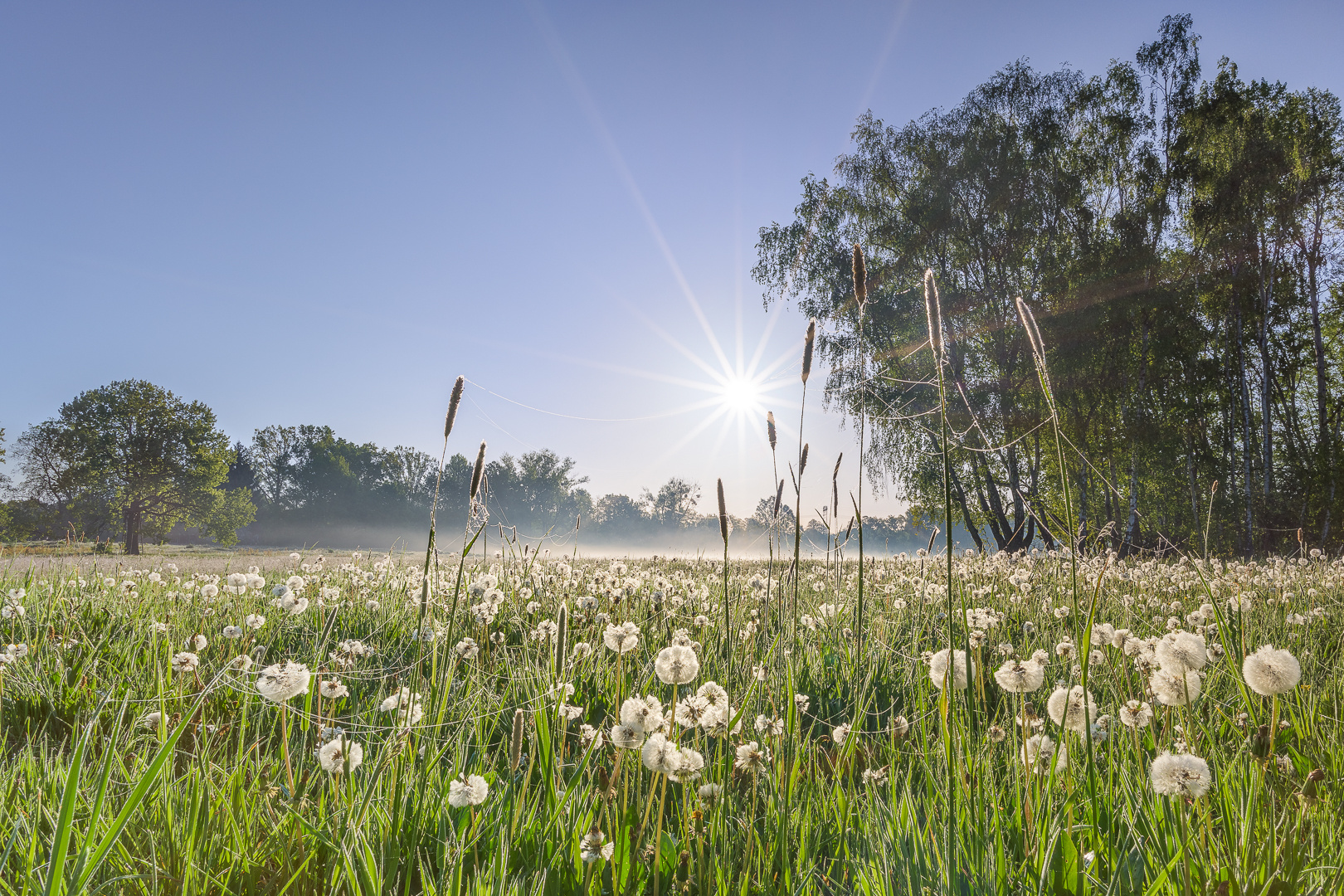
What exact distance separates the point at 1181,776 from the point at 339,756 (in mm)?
1844

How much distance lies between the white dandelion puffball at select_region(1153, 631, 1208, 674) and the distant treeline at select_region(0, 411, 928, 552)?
42262mm

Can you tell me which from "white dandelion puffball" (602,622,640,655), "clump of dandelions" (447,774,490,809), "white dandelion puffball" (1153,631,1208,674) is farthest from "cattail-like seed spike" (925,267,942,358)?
"clump of dandelions" (447,774,490,809)

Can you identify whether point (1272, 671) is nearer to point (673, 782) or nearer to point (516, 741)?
point (673, 782)

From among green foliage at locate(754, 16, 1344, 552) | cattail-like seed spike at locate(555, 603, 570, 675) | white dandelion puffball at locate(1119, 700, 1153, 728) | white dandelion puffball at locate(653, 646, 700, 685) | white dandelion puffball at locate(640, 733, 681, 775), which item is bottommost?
white dandelion puffball at locate(640, 733, 681, 775)

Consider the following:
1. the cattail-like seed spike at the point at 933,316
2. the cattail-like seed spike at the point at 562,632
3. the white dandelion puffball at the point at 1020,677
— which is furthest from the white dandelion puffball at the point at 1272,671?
the cattail-like seed spike at the point at 562,632

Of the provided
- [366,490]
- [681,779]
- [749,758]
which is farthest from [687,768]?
[366,490]

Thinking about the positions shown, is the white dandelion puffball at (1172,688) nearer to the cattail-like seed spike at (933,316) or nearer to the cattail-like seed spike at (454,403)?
the cattail-like seed spike at (933,316)

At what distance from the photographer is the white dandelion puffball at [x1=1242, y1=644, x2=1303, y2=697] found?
4.48 feet

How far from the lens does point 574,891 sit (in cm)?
132

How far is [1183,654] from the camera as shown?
142cm

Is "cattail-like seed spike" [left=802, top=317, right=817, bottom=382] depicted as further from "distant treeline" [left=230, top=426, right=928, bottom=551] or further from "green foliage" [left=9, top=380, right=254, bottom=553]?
"distant treeline" [left=230, top=426, right=928, bottom=551]

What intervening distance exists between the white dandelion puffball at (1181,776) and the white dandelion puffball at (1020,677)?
0.24m

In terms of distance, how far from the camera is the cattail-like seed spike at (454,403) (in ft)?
4.89

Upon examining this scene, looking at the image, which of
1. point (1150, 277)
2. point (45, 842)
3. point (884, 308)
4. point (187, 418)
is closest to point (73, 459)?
point (187, 418)
